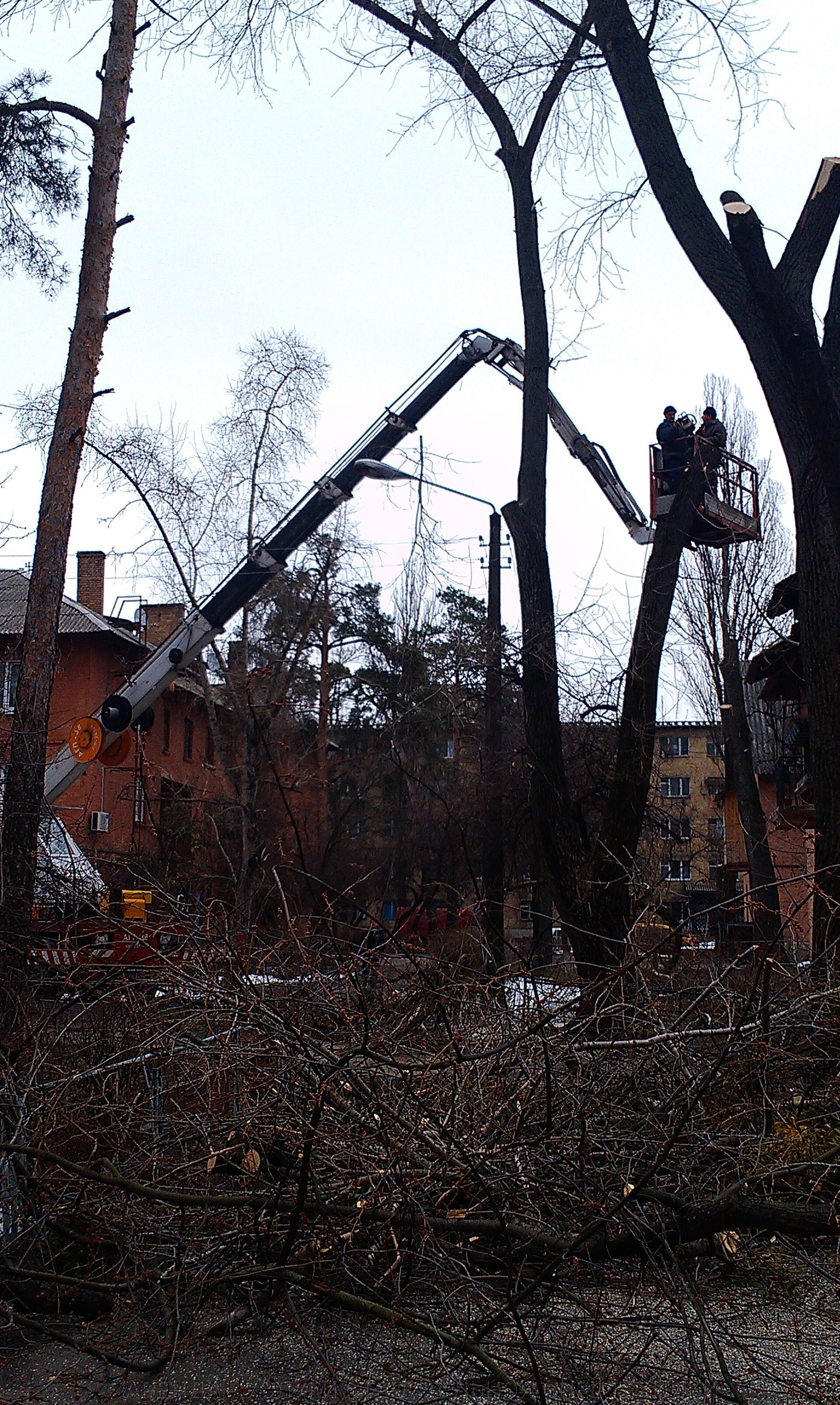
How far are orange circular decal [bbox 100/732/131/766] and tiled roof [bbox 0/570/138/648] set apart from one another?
3806 millimetres

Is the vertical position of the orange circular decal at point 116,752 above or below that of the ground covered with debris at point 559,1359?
above

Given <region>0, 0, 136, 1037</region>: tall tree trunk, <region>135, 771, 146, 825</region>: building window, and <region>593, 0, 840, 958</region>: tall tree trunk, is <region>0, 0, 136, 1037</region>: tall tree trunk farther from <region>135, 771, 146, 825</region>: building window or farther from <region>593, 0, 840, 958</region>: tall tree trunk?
<region>593, 0, 840, 958</region>: tall tree trunk

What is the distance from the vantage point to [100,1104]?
14.1 feet

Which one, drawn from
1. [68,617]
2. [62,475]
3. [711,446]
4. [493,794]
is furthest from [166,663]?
[68,617]

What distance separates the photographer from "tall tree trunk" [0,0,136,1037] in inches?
348

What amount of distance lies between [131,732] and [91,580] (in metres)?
15.8

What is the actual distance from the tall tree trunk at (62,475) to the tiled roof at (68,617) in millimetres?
8163

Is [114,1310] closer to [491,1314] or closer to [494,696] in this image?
[491,1314]

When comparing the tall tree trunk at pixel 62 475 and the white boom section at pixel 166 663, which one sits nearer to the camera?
the tall tree trunk at pixel 62 475

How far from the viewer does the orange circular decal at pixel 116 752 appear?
14414 millimetres

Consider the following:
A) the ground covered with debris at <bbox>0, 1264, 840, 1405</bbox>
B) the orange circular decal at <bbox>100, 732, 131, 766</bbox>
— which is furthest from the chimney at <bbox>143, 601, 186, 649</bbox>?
the ground covered with debris at <bbox>0, 1264, 840, 1405</bbox>

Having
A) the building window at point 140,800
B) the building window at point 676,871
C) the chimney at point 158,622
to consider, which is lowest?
the building window at point 676,871

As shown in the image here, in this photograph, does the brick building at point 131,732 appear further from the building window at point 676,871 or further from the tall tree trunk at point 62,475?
the building window at point 676,871

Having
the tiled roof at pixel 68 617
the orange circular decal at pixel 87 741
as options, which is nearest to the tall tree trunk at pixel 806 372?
the orange circular decal at pixel 87 741
